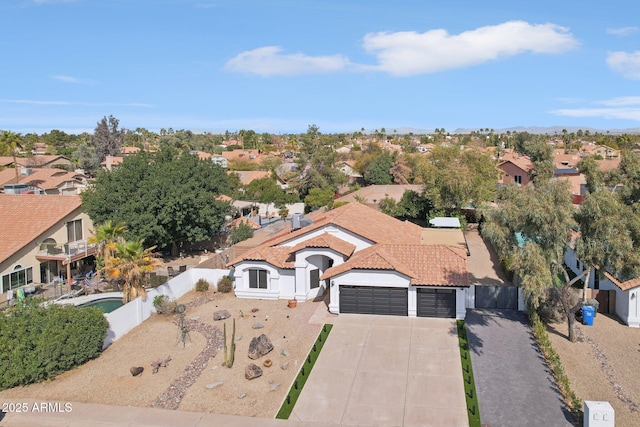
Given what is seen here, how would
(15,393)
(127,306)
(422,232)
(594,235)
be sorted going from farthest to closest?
(422,232) < (127,306) < (594,235) < (15,393)

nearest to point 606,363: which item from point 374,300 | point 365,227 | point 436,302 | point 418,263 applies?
point 436,302

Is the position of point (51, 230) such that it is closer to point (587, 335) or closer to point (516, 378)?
point (516, 378)

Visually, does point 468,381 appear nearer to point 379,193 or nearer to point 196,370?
point 196,370

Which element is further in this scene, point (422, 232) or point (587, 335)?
point (422, 232)

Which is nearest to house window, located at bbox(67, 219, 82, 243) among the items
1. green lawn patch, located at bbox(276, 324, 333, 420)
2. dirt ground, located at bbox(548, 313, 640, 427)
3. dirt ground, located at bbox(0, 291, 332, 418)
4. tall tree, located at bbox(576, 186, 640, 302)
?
dirt ground, located at bbox(0, 291, 332, 418)

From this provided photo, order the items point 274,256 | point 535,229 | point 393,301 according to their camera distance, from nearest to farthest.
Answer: point 535,229, point 393,301, point 274,256

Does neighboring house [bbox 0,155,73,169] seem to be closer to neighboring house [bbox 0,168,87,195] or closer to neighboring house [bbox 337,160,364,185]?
neighboring house [bbox 0,168,87,195]

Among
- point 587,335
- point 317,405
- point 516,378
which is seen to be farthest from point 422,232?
point 317,405
